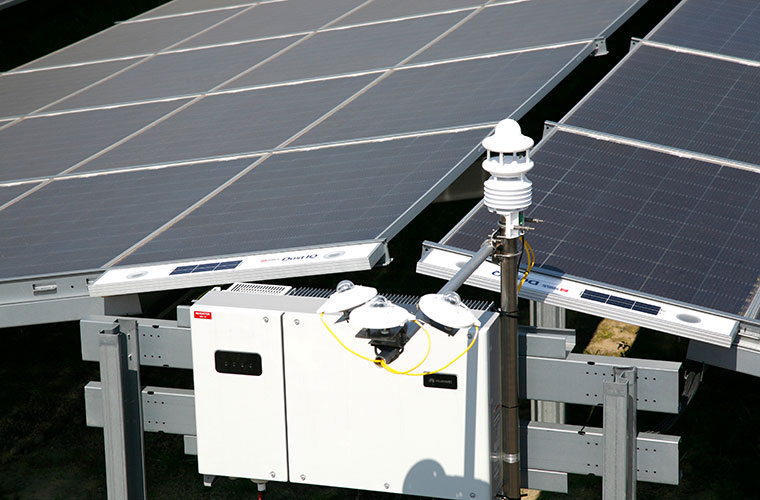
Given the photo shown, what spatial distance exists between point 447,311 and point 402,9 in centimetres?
1096

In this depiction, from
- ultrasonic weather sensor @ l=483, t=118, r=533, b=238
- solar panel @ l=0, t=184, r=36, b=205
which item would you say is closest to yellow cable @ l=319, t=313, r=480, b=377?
ultrasonic weather sensor @ l=483, t=118, r=533, b=238

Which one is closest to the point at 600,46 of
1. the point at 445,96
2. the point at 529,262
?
the point at 445,96

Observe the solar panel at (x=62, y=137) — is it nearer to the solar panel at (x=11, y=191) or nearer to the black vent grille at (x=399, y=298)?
the solar panel at (x=11, y=191)

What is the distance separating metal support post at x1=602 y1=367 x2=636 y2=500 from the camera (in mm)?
6148

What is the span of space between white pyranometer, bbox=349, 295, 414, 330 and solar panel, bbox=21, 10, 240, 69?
10.9 m

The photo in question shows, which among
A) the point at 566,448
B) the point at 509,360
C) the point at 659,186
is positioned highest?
the point at 659,186

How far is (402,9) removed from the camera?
51.2ft

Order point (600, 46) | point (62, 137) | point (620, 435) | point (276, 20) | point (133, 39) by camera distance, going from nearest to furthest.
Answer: point (620, 435) < point (62, 137) < point (600, 46) < point (276, 20) < point (133, 39)

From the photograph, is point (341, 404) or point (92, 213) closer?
point (341, 404)

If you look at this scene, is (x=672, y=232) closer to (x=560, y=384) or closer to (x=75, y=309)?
(x=560, y=384)

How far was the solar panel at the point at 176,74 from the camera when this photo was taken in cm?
1276

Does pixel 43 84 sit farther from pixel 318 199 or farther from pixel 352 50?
pixel 318 199

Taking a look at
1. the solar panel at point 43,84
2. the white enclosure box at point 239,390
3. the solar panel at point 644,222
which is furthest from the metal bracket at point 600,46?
the white enclosure box at point 239,390

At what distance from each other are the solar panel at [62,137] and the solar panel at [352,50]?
143 centimetres
